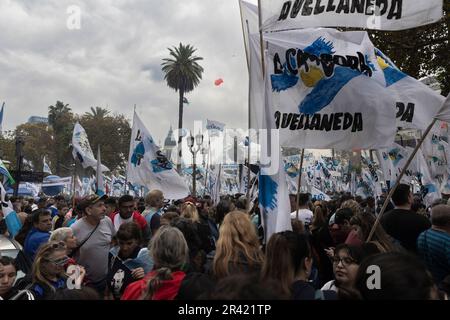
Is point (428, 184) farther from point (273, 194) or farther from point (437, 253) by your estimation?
point (273, 194)

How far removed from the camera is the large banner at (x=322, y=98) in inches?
227

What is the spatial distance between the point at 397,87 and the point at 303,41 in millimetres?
1737

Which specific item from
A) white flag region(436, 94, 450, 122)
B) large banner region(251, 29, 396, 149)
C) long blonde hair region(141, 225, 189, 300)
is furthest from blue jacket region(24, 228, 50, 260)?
white flag region(436, 94, 450, 122)

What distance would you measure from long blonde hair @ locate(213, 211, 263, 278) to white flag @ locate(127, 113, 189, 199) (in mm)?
7323

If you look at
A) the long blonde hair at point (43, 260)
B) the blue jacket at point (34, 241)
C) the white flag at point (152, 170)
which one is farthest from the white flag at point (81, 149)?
the long blonde hair at point (43, 260)

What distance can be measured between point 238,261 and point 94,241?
2653 mm

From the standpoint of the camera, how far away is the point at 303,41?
583 cm

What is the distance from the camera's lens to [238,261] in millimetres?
3410

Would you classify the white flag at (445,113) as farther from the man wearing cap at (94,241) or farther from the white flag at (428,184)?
the white flag at (428,184)

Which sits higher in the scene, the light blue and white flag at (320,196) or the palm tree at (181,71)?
the palm tree at (181,71)

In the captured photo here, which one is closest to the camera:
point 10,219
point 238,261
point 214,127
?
point 238,261

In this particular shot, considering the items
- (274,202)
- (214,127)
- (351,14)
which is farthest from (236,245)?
(214,127)

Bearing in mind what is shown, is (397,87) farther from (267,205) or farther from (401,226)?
(267,205)

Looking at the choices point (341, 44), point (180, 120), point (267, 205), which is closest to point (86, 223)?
point (267, 205)
